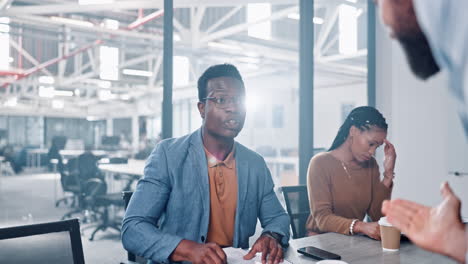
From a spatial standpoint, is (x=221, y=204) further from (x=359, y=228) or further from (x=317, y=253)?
(x=359, y=228)

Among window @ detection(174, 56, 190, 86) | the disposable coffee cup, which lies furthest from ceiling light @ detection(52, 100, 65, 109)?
the disposable coffee cup

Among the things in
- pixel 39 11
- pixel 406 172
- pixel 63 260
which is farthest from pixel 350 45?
pixel 63 260

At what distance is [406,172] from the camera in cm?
394

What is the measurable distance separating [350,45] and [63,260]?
7481 millimetres

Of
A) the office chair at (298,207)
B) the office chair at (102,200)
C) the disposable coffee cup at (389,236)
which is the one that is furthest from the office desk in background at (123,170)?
the disposable coffee cup at (389,236)

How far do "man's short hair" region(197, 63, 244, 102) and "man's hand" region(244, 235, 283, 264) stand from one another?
28.7 inches

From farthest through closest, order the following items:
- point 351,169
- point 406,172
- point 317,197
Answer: point 406,172 → point 351,169 → point 317,197

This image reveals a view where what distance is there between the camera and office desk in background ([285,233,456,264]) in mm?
1529

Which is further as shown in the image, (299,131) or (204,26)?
(204,26)

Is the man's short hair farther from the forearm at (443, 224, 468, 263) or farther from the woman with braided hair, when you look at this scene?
the forearm at (443, 224, 468, 263)

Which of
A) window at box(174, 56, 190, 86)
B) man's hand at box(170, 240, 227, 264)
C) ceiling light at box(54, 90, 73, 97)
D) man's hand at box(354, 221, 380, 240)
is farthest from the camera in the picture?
ceiling light at box(54, 90, 73, 97)

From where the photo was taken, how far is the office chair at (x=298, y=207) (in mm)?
2379

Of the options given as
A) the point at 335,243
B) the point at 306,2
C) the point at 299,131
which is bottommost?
the point at 335,243

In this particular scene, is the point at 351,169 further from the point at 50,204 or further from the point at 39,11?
the point at 50,204
